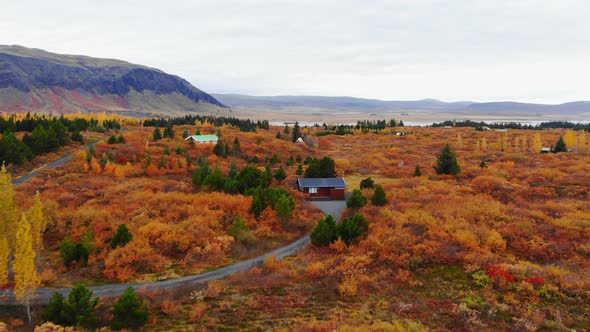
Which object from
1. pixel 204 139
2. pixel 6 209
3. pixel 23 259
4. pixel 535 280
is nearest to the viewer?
pixel 23 259

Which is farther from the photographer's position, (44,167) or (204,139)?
(204,139)

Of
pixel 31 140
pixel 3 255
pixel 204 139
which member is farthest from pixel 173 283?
pixel 204 139

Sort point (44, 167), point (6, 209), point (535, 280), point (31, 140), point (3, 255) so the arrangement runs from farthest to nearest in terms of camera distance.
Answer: point (31, 140) → point (44, 167) → point (535, 280) → point (6, 209) → point (3, 255)

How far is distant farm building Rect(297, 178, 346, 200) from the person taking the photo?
49000 mm

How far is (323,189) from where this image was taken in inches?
1944

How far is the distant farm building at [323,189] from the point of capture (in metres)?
49.0

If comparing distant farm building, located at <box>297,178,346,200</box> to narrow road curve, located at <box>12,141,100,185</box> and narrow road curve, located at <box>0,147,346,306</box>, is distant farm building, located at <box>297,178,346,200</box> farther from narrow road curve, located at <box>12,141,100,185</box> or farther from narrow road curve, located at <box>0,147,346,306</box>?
narrow road curve, located at <box>12,141,100,185</box>

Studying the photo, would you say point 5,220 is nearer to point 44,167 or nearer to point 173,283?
point 173,283

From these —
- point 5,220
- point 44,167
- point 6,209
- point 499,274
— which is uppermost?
point 6,209

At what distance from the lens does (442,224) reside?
3250cm

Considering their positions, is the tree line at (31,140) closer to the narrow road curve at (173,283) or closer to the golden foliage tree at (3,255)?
the golden foliage tree at (3,255)

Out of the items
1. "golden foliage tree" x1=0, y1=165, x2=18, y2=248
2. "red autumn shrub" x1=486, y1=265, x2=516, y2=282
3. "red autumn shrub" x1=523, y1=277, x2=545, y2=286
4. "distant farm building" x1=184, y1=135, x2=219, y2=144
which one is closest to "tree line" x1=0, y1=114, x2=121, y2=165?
"golden foliage tree" x1=0, y1=165, x2=18, y2=248

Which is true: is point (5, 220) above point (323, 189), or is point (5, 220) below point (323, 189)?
above

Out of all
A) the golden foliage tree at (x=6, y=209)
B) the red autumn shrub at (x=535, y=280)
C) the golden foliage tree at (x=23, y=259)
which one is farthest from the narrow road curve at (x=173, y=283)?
the red autumn shrub at (x=535, y=280)
